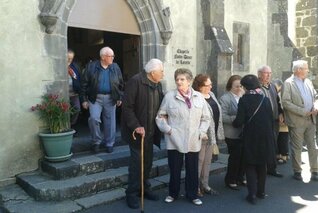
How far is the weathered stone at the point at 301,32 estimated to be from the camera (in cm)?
1352

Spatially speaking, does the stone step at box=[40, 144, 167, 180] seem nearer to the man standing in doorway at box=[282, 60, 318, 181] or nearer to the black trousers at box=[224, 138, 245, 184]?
the black trousers at box=[224, 138, 245, 184]

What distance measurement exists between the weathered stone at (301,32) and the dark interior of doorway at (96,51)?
7.47m

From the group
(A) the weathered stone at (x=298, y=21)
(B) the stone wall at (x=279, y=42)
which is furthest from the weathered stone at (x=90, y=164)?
(A) the weathered stone at (x=298, y=21)

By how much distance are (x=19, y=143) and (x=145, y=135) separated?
2147 millimetres

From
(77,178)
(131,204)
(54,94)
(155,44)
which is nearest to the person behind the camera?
(131,204)

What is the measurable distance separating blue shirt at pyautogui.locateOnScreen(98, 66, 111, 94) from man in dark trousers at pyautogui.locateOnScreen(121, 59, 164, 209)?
54.9 inches

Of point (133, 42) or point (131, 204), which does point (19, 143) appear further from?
point (133, 42)

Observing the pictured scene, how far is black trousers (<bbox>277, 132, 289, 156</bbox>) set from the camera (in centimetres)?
701

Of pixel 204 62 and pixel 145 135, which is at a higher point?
pixel 204 62

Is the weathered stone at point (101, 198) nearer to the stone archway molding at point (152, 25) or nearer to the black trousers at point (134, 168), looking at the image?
the black trousers at point (134, 168)

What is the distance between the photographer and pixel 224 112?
5.50 metres

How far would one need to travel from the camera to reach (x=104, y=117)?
616 centimetres

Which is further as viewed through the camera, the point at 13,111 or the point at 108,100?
the point at 108,100

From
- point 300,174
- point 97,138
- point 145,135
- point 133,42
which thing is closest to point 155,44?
point 133,42
